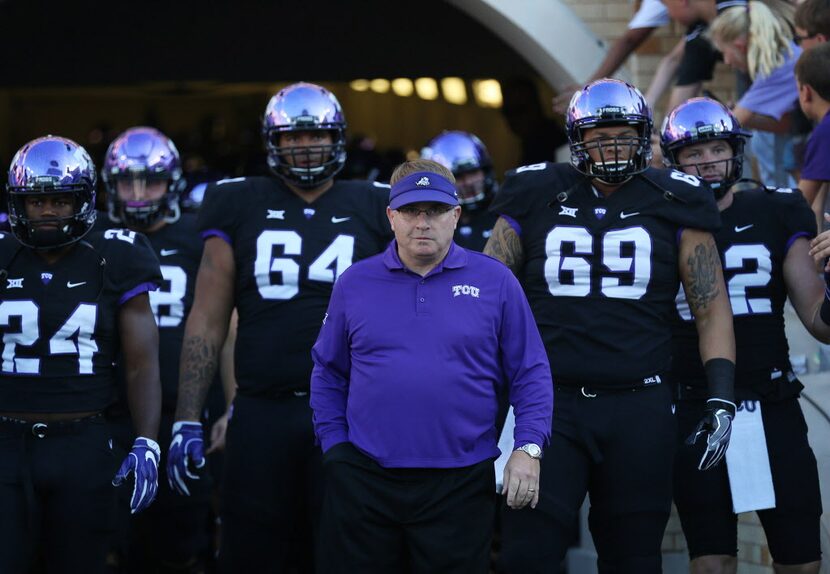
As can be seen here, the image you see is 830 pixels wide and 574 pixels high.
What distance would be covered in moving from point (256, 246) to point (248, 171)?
7173mm

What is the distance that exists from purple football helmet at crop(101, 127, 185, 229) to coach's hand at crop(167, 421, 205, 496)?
5.06ft

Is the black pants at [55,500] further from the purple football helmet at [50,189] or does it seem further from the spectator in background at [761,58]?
the spectator in background at [761,58]

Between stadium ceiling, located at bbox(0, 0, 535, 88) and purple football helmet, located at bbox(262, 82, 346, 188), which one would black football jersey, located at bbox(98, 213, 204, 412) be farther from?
stadium ceiling, located at bbox(0, 0, 535, 88)

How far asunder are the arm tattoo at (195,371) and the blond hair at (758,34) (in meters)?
2.76

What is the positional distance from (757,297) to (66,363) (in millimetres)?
2319

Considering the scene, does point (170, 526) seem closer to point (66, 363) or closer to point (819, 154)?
point (66, 363)

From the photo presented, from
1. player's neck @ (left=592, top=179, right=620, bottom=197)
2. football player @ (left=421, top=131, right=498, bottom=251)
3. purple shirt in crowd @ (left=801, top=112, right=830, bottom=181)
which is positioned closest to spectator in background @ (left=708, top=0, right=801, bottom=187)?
purple shirt in crowd @ (left=801, top=112, right=830, bottom=181)

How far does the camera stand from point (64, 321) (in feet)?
15.3

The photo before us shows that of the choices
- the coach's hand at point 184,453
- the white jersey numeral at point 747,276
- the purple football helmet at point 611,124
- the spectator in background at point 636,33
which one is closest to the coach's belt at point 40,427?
the coach's hand at point 184,453

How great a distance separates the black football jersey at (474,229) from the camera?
6785mm

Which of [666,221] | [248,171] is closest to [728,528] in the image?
[666,221]

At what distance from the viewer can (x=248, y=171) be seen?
12.2 metres

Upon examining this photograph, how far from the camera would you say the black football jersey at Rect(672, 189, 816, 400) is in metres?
5.03

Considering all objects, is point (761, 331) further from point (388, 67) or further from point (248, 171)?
point (388, 67)
